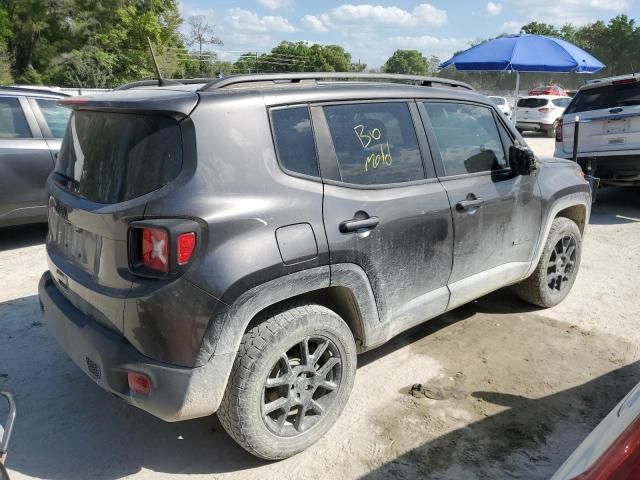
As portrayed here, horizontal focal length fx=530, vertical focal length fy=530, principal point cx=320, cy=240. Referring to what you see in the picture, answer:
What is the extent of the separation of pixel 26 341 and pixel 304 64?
76524 millimetres

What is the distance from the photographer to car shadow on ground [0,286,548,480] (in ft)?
8.73

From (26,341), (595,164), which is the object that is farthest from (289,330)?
(595,164)

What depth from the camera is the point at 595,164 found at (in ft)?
24.5

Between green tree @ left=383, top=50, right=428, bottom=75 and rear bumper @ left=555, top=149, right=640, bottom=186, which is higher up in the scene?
green tree @ left=383, top=50, right=428, bottom=75

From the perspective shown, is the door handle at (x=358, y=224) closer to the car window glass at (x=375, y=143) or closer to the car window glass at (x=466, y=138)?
the car window glass at (x=375, y=143)

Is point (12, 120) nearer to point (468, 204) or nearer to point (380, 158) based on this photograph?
point (380, 158)

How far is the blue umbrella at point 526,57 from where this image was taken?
986 centimetres

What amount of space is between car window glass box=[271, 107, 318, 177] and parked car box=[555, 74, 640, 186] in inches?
240

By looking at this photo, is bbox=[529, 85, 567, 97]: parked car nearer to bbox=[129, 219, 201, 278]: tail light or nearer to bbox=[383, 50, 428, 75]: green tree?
bbox=[129, 219, 201, 278]: tail light

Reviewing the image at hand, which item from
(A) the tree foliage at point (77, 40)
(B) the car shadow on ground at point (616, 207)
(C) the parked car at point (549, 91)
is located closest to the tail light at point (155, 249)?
(B) the car shadow on ground at point (616, 207)

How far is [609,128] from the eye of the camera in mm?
7312

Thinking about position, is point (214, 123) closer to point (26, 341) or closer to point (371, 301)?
point (371, 301)

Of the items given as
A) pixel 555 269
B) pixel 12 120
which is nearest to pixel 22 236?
pixel 12 120

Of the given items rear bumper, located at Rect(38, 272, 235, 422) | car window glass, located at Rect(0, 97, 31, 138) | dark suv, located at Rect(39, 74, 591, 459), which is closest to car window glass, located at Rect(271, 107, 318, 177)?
dark suv, located at Rect(39, 74, 591, 459)
